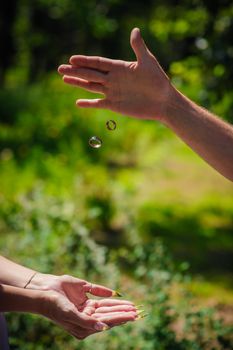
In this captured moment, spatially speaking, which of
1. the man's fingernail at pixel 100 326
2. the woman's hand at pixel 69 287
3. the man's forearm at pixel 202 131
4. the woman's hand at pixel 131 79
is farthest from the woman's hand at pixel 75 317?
the woman's hand at pixel 131 79

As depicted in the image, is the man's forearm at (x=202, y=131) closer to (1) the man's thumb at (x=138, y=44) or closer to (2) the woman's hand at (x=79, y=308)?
(1) the man's thumb at (x=138, y=44)

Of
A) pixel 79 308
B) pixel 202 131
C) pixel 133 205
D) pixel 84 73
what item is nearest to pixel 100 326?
pixel 79 308

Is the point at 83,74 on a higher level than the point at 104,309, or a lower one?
higher

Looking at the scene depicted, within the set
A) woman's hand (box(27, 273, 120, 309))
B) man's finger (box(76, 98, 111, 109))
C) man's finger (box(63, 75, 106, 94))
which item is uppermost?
man's finger (box(63, 75, 106, 94))

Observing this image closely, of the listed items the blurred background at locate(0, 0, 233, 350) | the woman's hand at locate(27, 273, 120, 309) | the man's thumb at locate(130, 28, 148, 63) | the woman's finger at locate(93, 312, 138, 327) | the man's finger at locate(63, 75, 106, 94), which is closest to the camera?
the woman's finger at locate(93, 312, 138, 327)

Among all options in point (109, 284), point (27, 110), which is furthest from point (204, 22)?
point (27, 110)

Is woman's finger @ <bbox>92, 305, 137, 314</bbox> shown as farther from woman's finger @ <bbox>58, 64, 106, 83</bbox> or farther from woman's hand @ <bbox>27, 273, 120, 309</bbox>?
woman's finger @ <bbox>58, 64, 106, 83</bbox>

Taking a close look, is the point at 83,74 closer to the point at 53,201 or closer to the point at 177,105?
the point at 177,105

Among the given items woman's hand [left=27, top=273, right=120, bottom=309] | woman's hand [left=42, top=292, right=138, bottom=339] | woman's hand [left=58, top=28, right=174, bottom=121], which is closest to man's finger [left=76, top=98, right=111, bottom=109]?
woman's hand [left=58, top=28, right=174, bottom=121]

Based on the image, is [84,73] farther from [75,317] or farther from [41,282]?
[75,317]
